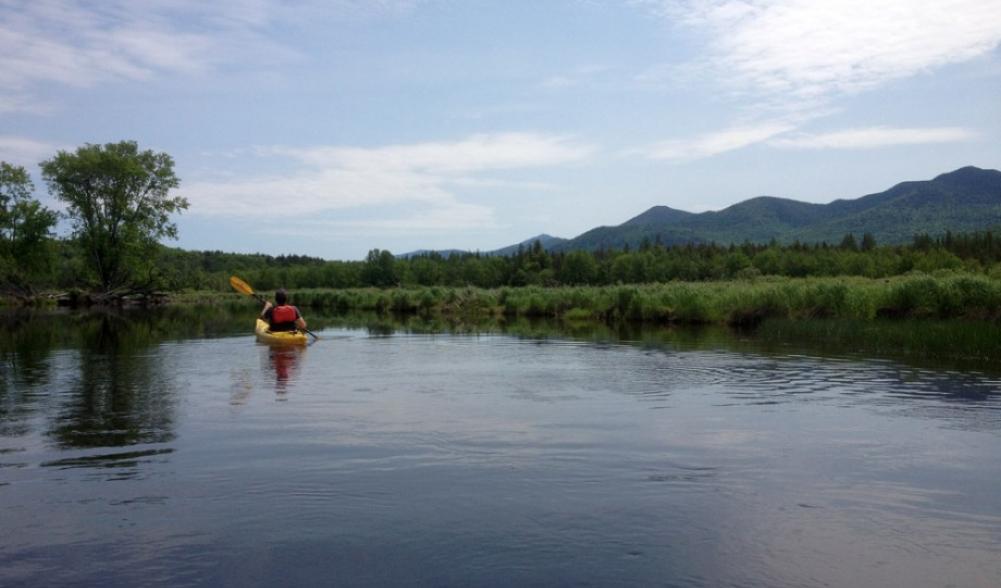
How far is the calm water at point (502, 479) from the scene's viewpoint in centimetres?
582

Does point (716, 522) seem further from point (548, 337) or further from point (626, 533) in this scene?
point (548, 337)

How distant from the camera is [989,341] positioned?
19.2m

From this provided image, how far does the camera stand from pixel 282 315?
24.0 m

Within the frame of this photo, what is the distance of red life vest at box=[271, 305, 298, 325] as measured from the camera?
78.8 feet

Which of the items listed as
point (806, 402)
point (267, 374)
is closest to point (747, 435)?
point (806, 402)

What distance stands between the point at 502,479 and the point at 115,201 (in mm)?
60664

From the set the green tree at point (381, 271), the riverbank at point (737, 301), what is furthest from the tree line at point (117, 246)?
the green tree at point (381, 271)

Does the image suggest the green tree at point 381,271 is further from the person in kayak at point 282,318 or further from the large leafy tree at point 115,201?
the person in kayak at point 282,318

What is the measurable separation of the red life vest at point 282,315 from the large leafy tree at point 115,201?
41815mm

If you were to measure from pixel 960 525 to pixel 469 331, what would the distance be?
27.9 m

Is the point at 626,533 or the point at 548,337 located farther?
the point at 548,337

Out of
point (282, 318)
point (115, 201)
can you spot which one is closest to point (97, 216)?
point (115, 201)

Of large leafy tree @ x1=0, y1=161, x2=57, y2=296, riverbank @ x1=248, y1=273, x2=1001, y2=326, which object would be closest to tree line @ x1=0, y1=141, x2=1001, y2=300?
large leafy tree @ x1=0, y1=161, x2=57, y2=296

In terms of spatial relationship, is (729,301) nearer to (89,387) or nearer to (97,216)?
(89,387)
